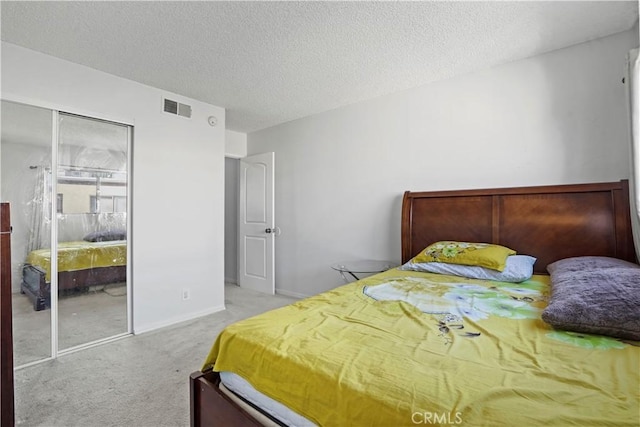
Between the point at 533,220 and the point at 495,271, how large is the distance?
2.10ft

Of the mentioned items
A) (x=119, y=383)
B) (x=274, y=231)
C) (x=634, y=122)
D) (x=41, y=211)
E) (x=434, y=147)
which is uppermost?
(x=434, y=147)

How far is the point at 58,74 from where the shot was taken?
2.42 m

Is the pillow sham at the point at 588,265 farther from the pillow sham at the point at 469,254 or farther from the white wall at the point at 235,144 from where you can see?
the white wall at the point at 235,144

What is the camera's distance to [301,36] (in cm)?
213

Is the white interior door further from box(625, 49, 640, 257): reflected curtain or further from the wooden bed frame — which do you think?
box(625, 49, 640, 257): reflected curtain

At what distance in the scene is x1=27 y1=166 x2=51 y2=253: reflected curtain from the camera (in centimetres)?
233

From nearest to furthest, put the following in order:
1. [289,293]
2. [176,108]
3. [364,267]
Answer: [364,267] < [176,108] < [289,293]

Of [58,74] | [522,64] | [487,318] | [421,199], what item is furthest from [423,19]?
[58,74]

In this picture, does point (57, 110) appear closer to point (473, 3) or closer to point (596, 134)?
point (473, 3)

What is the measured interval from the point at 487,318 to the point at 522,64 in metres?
2.28

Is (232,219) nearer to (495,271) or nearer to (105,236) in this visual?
(105,236)

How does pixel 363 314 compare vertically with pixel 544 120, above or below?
below

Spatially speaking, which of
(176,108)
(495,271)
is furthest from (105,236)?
(495,271)

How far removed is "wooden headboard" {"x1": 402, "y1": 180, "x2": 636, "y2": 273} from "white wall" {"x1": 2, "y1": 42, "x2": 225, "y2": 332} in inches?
90.1
